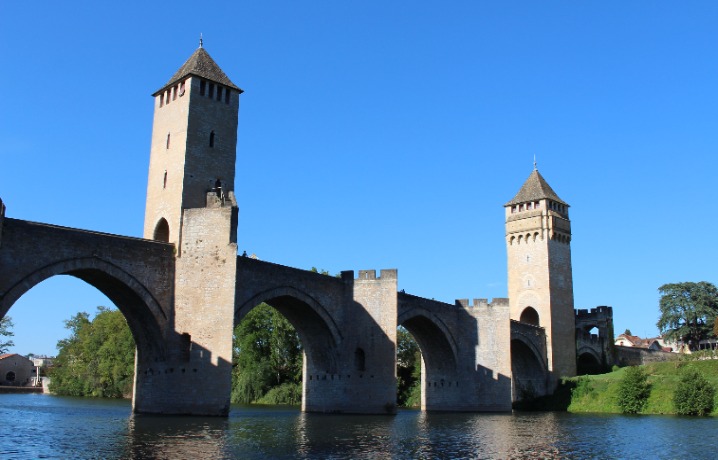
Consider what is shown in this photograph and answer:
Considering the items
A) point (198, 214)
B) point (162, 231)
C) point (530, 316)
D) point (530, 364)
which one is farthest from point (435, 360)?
point (198, 214)

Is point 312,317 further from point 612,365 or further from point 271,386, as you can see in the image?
point 612,365

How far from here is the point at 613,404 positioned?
43.6 metres

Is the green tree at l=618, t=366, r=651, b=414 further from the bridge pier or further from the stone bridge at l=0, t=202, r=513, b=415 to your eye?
the bridge pier

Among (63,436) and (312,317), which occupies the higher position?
(312,317)

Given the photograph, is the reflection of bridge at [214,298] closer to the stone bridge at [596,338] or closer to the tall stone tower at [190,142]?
the tall stone tower at [190,142]

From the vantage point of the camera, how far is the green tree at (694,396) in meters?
38.0

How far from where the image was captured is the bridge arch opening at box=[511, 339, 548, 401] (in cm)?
5006

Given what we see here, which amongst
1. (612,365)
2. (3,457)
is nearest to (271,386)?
(612,365)

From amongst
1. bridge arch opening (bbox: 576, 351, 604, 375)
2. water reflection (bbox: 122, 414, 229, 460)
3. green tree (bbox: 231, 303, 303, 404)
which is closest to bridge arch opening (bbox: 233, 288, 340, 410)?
water reflection (bbox: 122, 414, 229, 460)

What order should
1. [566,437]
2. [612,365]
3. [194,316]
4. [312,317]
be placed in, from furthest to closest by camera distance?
[612,365]
[312,317]
[194,316]
[566,437]

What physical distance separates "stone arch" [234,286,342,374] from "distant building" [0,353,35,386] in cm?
7301

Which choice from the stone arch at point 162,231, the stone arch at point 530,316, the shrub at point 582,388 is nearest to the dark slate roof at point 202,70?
the stone arch at point 162,231

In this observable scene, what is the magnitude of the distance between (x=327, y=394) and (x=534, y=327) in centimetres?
2006

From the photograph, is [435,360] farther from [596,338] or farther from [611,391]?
[596,338]
